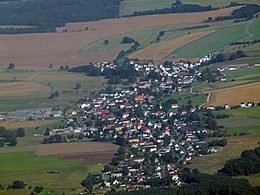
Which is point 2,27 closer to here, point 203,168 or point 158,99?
point 158,99

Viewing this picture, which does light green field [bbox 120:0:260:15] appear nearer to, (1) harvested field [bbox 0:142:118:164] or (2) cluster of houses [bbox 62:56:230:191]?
(2) cluster of houses [bbox 62:56:230:191]

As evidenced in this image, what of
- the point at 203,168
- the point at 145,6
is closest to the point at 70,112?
the point at 203,168

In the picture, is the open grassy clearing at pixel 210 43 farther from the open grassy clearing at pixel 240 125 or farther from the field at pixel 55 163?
the field at pixel 55 163

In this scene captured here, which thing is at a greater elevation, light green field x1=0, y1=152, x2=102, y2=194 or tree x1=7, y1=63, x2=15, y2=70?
light green field x1=0, y1=152, x2=102, y2=194

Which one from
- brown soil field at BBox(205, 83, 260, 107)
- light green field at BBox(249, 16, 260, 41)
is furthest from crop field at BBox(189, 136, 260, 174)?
light green field at BBox(249, 16, 260, 41)

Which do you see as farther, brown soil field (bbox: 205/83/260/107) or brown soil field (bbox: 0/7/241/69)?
brown soil field (bbox: 0/7/241/69)

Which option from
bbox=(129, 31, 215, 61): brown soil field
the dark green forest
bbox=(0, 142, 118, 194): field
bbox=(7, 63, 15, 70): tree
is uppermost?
the dark green forest

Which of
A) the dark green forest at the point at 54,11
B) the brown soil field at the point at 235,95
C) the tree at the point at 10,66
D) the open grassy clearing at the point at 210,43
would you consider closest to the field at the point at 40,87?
the tree at the point at 10,66

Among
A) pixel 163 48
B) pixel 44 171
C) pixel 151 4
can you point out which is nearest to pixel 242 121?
pixel 44 171
